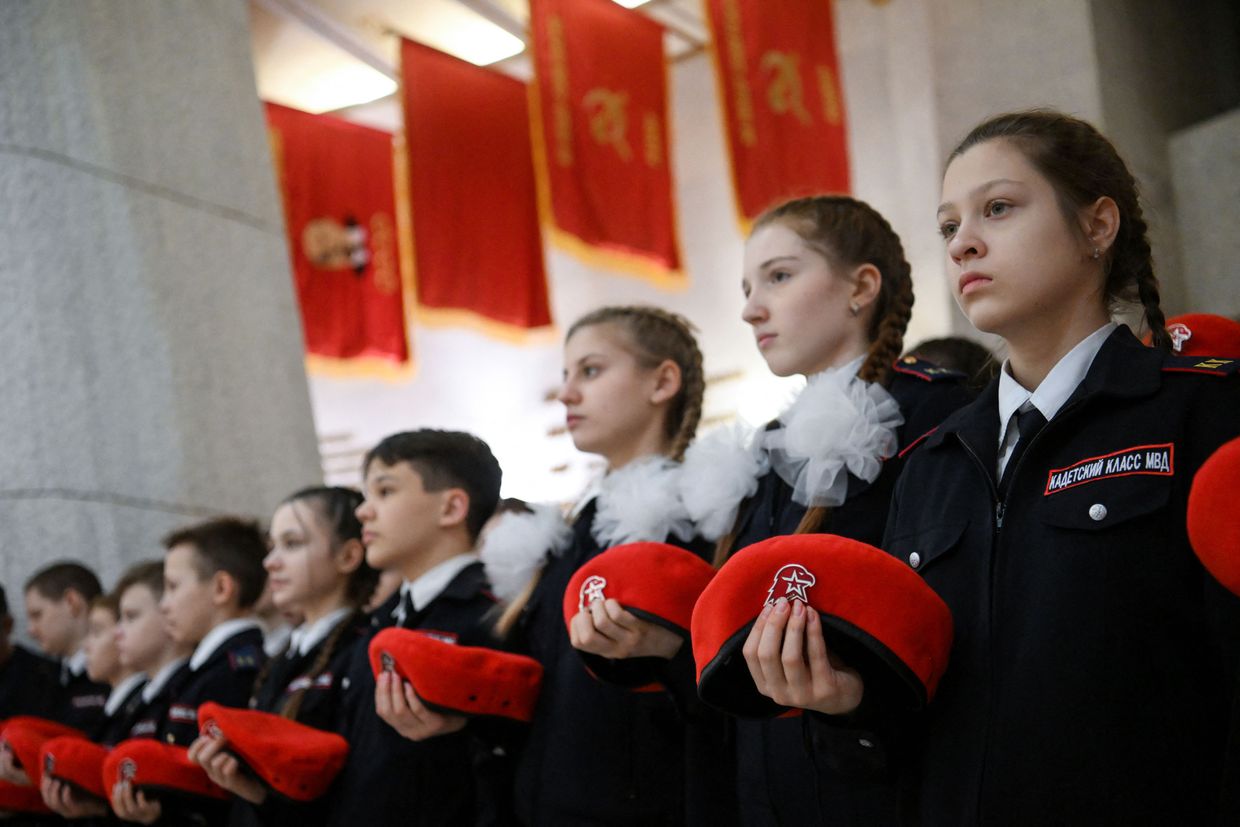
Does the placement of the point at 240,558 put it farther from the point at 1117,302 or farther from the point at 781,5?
the point at 781,5

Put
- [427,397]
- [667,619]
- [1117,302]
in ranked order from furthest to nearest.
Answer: [427,397]
[667,619]
[1117,302]

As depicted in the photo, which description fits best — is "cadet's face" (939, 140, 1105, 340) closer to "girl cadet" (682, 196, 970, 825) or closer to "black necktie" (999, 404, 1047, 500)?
"black necktie" (999, 404, 1047, 500)

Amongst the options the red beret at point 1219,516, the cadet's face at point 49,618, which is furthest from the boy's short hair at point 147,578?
the red beret at point 1219,516

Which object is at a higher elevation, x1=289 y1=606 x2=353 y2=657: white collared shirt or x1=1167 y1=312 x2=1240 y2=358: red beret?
x1=1167 y1=312 x2=1240 y2=358: red beret

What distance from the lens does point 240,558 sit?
13.1ft

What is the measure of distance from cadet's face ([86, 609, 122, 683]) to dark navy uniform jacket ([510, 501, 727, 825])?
2261mm

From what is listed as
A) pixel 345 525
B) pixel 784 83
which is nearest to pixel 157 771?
pixel 345 525

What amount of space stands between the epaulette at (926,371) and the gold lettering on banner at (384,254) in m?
7.47

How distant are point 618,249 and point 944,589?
6374 millimetres

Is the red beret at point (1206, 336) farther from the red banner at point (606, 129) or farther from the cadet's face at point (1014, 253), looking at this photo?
the red banner at point (606, 129)

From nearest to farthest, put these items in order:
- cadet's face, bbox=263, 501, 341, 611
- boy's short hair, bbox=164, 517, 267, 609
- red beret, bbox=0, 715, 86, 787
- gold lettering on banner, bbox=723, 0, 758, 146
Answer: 1. cadet's face, bbox=263, 501, 341, 611
2. red beret, bbox=0, 715, 86, 787
3. boy's short hair, bbox=164, 517, 267, 609
4. gold lettering on banner, bbox=723, 0, 758, 146

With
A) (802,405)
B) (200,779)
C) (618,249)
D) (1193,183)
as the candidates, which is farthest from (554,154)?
(802,405)

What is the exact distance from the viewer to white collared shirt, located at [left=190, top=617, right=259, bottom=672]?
12.3ft

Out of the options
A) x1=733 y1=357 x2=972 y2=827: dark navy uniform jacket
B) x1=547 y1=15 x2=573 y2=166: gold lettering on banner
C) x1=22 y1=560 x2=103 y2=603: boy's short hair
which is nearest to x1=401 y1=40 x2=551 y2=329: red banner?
x1=547 y1=15 x2=573 y2=166: gold lettering on banner
